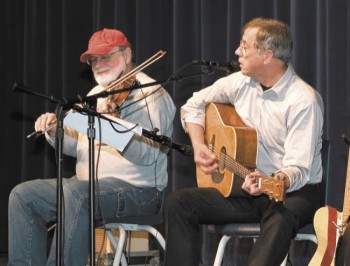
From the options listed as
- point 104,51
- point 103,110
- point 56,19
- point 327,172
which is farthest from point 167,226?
point 56,19

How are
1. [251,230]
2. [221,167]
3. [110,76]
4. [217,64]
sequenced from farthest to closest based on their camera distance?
1. [110,76]
2. [221,167]
3. [251,230]
4. [217,64]

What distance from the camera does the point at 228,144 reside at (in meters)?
3.00

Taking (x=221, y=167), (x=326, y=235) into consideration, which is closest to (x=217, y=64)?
(x=221, y=167)

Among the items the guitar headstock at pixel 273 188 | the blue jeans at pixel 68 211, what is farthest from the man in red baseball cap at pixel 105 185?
the guitar headstock at pixel 273 188

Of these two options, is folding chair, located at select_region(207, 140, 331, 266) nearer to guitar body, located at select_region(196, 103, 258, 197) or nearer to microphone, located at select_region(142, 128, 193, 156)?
guitar body, located at select_region(196, 103, 258, 197)

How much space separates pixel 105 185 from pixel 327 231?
1029mm

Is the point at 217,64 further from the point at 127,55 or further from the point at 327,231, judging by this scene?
the point at 127,55

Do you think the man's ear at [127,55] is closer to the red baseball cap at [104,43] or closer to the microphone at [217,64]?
the red baseball cap at [104,43]

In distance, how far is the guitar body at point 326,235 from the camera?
2721 millimetres

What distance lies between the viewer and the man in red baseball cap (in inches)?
121

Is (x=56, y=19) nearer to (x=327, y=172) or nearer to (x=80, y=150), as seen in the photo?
(x=80, y=150)

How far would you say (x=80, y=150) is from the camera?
346 centimetres

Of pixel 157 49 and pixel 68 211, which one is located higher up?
pixel 157 49

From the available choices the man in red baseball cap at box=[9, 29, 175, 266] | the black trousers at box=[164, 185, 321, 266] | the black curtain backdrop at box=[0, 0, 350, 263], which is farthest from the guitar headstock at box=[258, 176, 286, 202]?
the black curtain backdrop at box=[0, 0, 350, 263]
